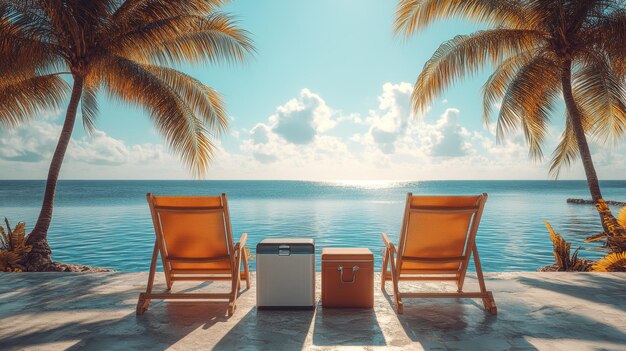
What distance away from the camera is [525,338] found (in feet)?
9.66

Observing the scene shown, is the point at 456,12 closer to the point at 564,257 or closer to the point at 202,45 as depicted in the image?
the point at 564,257

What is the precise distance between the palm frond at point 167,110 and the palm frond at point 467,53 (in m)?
4.64

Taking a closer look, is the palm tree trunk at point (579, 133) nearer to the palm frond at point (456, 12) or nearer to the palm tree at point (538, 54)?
the palm tree at point (538, 54)

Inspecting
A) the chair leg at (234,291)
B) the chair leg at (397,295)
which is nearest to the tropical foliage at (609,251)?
the chair leg at (397,295)

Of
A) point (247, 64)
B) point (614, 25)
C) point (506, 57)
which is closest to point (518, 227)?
point (506, 57)

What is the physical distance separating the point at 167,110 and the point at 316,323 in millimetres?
5666

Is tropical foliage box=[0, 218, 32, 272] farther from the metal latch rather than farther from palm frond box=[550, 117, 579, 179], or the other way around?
palm frond box=[550, 117, 579, 179]

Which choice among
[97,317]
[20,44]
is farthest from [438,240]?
[20,44]

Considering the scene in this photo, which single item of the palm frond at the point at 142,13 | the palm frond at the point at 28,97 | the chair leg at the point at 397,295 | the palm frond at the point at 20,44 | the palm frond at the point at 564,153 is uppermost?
the palm frond at the point at 142,13

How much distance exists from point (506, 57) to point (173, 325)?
888 centimetres

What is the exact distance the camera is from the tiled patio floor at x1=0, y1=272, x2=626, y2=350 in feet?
9.35

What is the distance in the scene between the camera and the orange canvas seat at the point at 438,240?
3543mm

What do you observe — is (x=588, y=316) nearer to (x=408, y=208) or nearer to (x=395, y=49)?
(x=408, y=208)

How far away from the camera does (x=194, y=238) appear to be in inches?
145
